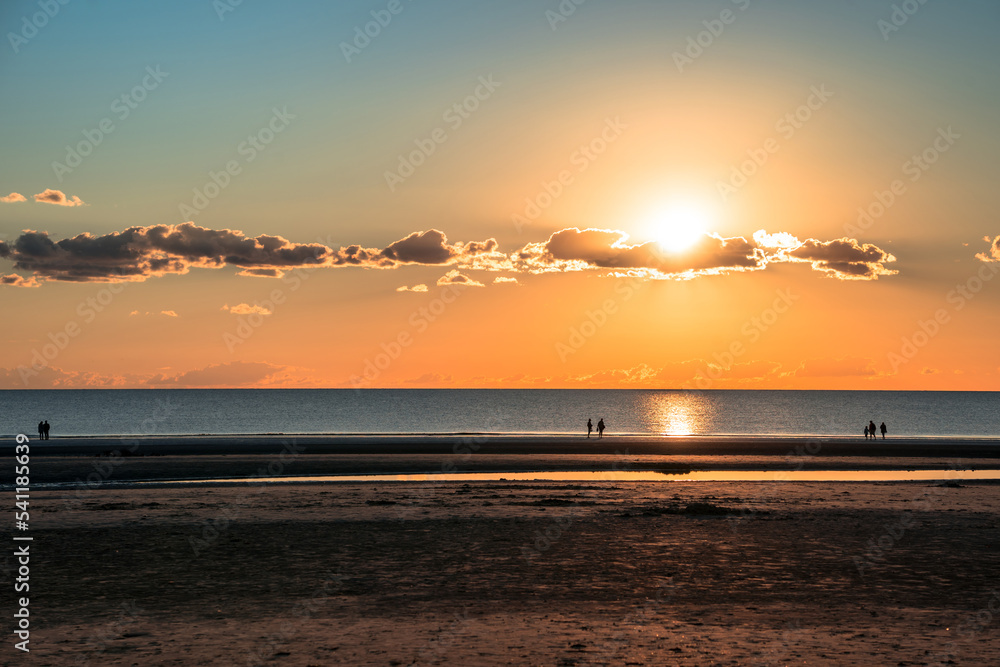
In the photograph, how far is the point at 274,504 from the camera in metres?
32.9

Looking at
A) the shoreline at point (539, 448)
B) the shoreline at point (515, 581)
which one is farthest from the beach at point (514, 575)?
the shoreline at point (539, 448)

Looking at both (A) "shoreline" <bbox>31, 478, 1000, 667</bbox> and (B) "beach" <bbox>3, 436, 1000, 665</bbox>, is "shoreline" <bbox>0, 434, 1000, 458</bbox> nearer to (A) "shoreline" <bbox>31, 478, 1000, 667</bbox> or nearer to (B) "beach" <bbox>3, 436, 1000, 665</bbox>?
(B) "beach" <bbox>3, 436, 1000, 665</bbox>

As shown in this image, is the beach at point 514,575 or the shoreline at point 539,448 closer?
the beach at point 514,575

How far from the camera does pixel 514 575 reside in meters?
19.9

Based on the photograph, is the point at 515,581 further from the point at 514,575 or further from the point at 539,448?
the point at 539,448

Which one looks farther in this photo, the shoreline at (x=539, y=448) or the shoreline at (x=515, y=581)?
the shoreline at (x=539, y=448)

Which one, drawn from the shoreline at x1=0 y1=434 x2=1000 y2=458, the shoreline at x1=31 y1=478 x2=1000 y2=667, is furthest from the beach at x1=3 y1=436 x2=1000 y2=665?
the shoreline at x1=0 y1=434 x2=1000 y2=458

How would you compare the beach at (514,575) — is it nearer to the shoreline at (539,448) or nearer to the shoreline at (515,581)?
the shoreline at (515,581)

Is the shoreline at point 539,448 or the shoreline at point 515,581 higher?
the shoreline at point 539,448

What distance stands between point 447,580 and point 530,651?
19.9 feet

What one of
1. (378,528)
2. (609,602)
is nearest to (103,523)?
(378,528)

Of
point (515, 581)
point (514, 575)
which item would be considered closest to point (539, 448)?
point (514, 575)

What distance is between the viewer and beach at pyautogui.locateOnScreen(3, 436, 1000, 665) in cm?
1403

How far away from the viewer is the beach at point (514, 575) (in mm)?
14031
